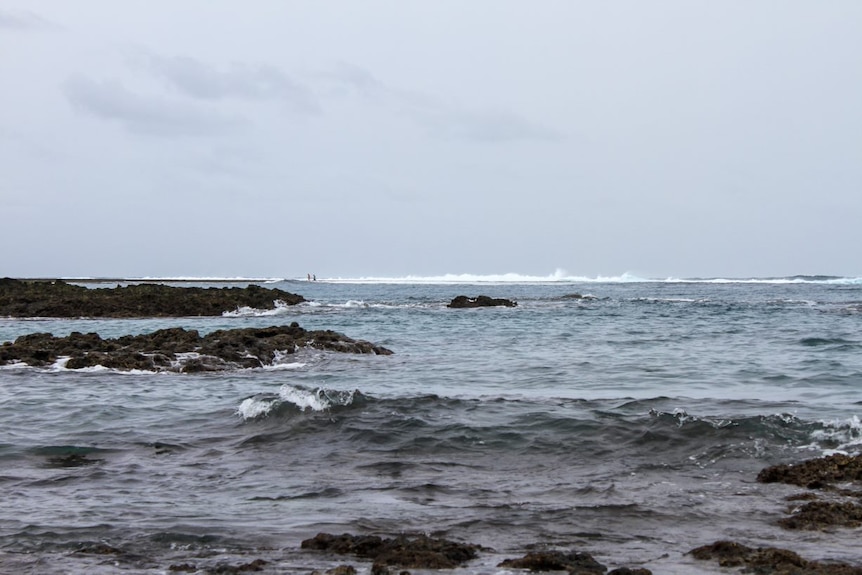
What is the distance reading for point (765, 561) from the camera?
6121 mm

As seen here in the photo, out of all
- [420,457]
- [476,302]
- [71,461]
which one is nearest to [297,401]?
[420,457]

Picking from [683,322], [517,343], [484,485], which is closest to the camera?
[484,485]

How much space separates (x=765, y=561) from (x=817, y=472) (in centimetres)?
332

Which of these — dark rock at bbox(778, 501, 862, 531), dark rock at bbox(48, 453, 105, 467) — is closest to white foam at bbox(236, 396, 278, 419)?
dark rock at bbox(48, 453, 105, 467)

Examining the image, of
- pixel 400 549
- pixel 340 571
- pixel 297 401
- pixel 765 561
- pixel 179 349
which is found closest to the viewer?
pixel 340 571

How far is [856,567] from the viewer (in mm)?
5945

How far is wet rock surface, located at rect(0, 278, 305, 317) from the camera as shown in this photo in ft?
135

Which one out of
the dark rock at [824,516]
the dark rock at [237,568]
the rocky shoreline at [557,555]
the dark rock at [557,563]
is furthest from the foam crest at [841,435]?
the dark rock at [237,568]

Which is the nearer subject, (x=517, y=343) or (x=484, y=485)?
(x=484, y=485)

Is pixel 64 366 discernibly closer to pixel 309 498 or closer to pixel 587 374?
pixel 587 374

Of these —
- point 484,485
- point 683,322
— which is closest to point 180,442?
point 484,485

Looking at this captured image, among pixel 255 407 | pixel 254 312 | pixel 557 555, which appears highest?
pixel 557 555

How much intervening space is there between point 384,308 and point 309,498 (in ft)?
130

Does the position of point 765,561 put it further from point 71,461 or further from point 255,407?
point 255,407
